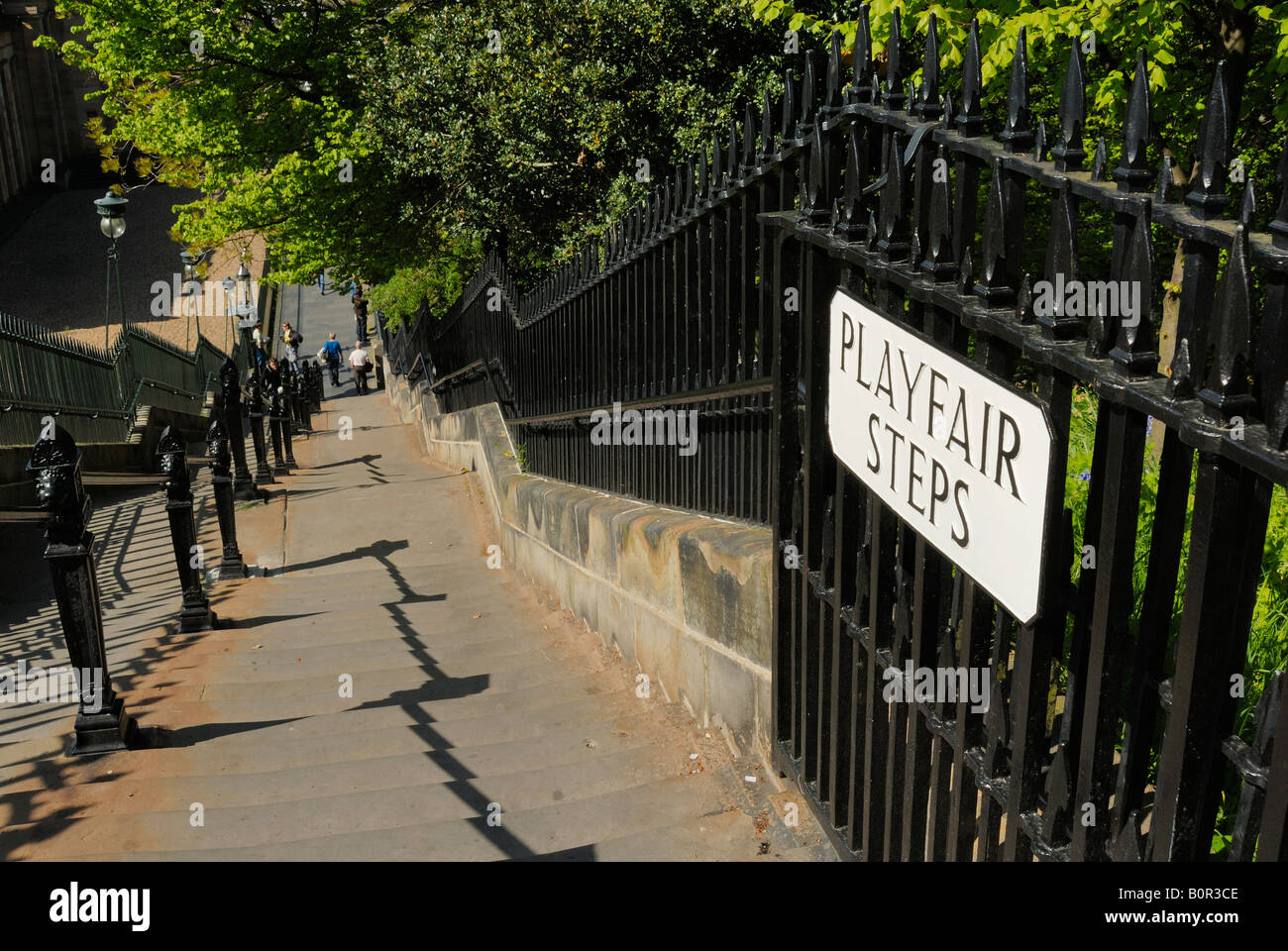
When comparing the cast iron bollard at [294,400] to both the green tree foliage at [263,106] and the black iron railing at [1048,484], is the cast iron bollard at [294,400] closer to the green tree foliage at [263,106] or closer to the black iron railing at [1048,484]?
the green tree foliage at [263,106]

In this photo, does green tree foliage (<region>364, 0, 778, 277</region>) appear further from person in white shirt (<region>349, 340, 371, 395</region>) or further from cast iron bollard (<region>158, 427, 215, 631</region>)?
person in white shirt (<region>349, 340, 371, 395</region>)

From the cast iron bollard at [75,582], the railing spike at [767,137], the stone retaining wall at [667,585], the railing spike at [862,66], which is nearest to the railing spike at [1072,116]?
the railing spike at [862,66]

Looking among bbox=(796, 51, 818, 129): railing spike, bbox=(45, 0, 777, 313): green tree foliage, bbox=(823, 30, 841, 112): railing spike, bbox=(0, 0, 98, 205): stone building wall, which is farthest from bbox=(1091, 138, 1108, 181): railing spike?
bbox=(0, 0, 98, 205): stone building wall

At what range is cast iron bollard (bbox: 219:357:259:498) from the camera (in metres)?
13.1

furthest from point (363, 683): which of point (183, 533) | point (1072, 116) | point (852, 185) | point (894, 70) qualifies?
point (1072, 116)

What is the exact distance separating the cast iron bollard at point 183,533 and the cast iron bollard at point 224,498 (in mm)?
1447

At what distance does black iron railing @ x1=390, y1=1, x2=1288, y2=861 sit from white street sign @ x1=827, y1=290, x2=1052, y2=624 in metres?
0.05

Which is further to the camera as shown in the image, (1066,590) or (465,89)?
(465,89)

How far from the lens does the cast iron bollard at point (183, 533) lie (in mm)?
7805

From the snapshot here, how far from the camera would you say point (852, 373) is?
10.6 ft

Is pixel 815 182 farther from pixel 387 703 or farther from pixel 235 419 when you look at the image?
pixel 235 419

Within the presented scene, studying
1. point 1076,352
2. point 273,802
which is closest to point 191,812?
point 273,802

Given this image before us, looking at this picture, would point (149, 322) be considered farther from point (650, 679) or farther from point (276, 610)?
point (650, 679)
